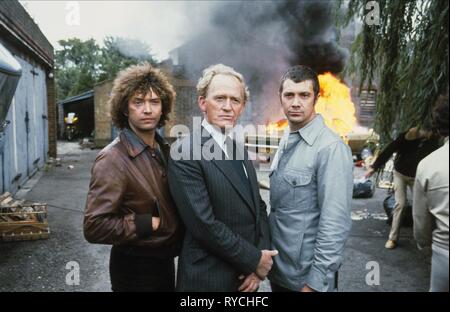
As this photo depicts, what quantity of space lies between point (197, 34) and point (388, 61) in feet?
47.3

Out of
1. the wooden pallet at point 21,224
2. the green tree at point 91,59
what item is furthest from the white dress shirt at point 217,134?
the green tree at point 91,59

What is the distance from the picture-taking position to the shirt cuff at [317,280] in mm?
2010

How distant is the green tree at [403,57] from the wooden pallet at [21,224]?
5157 millimetres

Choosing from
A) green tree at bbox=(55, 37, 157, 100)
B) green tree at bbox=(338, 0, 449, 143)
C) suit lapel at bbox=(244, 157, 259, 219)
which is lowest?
suit lapel at bbox=(244, 157, 259, 219)

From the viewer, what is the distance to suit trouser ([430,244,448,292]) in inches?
68.5

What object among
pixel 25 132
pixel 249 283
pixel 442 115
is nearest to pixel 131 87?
pixel 249 283

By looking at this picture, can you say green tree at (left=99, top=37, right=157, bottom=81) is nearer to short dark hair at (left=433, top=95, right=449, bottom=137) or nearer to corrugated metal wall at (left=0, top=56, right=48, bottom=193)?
corrugated metal wall at (left=0, top=56, right=48, bottom=193)

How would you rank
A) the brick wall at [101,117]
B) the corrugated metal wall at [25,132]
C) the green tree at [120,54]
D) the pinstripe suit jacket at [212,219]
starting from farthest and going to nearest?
the green tree at [120,54]
the brick wall at [101,117]
the corrugated metal wall at [25,132]
the pinstripe suit jacket at [212,219]

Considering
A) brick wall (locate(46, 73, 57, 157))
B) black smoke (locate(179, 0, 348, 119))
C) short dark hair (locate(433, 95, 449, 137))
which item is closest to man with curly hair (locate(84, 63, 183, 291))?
short dark hair (locate(433, 95, 449, 137))

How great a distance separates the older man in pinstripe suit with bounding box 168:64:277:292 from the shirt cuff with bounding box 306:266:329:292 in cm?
25

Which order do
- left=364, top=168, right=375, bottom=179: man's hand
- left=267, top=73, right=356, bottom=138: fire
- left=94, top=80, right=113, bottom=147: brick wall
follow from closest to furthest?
left=364, top=168, right=375, bottom=179: man's hand, left=267, top=73, right=356, bottom=138: fire, left=94, top=80, right=113, bottom=147: brick wall

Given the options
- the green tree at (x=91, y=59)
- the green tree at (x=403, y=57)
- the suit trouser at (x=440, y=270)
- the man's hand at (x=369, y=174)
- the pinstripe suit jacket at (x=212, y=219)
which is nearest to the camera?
the suit trouser at (x=440, y=270)

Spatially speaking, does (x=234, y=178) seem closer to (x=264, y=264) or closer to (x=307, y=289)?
(x=264, y=264)

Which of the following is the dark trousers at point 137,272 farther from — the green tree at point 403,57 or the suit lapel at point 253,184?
the green tree at point 403,57
